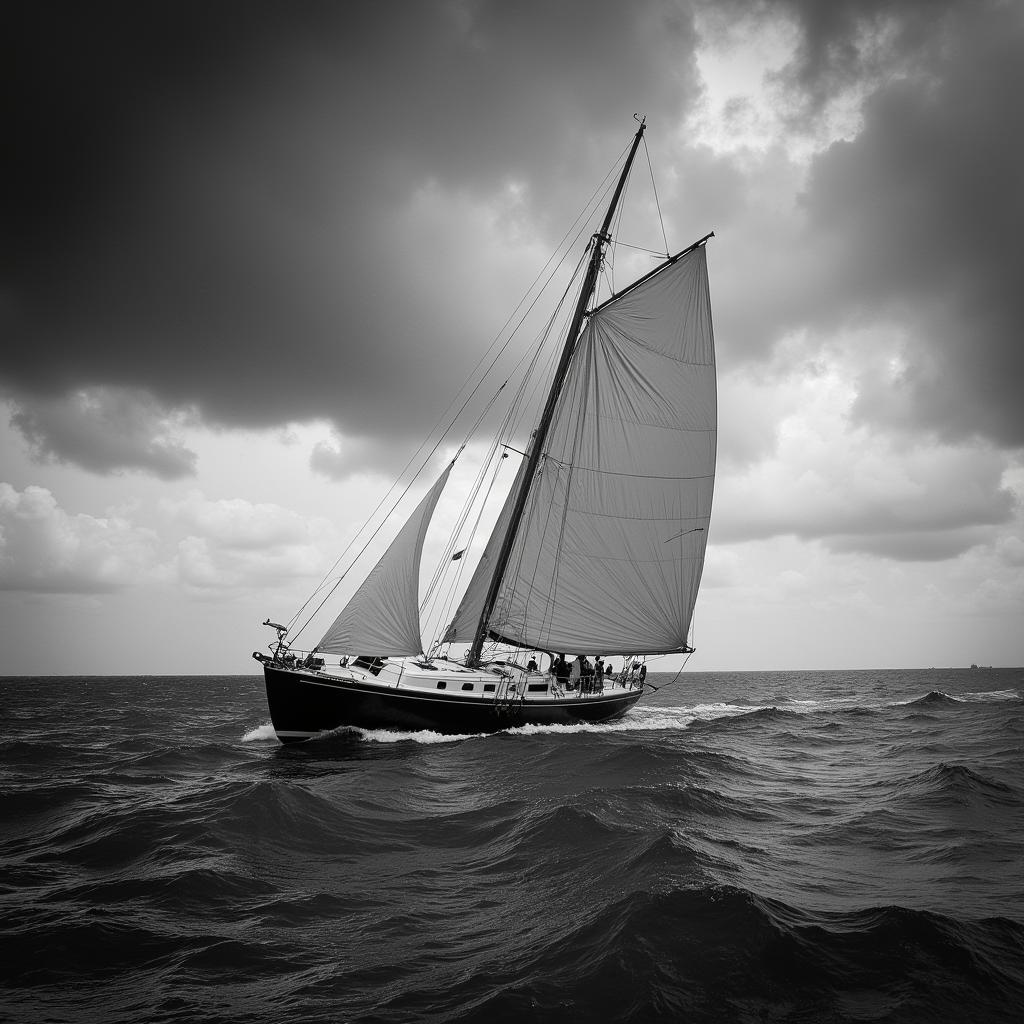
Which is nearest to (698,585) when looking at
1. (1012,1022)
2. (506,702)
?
(506,702)

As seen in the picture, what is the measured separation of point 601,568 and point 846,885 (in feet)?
62.8

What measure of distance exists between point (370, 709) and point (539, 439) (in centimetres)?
1366

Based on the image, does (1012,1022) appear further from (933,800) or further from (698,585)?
(698,585)

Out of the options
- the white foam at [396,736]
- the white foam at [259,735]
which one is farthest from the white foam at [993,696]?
the white foam at [259,735]

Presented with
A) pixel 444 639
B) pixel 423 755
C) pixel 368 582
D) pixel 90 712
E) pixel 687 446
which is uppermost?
pixel 687 446

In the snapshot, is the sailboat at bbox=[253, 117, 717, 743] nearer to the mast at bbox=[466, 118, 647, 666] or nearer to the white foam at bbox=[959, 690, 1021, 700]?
the mast at bbox=[466, 118, 647, 666]

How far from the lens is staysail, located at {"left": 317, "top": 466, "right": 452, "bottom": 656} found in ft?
72.6

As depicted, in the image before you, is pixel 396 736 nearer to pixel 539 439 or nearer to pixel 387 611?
pixel 387 611

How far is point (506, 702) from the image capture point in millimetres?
23828

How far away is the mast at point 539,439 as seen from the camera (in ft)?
88.4

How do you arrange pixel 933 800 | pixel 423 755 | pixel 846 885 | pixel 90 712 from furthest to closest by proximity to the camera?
1. pixel 90 712
2. pixel 423 755
3. pixel 933 800
4. pixel 846 885

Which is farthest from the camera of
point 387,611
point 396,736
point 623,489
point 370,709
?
point 623,489

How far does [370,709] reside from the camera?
21391mm

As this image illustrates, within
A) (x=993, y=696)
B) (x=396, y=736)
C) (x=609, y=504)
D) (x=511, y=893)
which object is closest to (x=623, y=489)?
(x=609, y=504)
